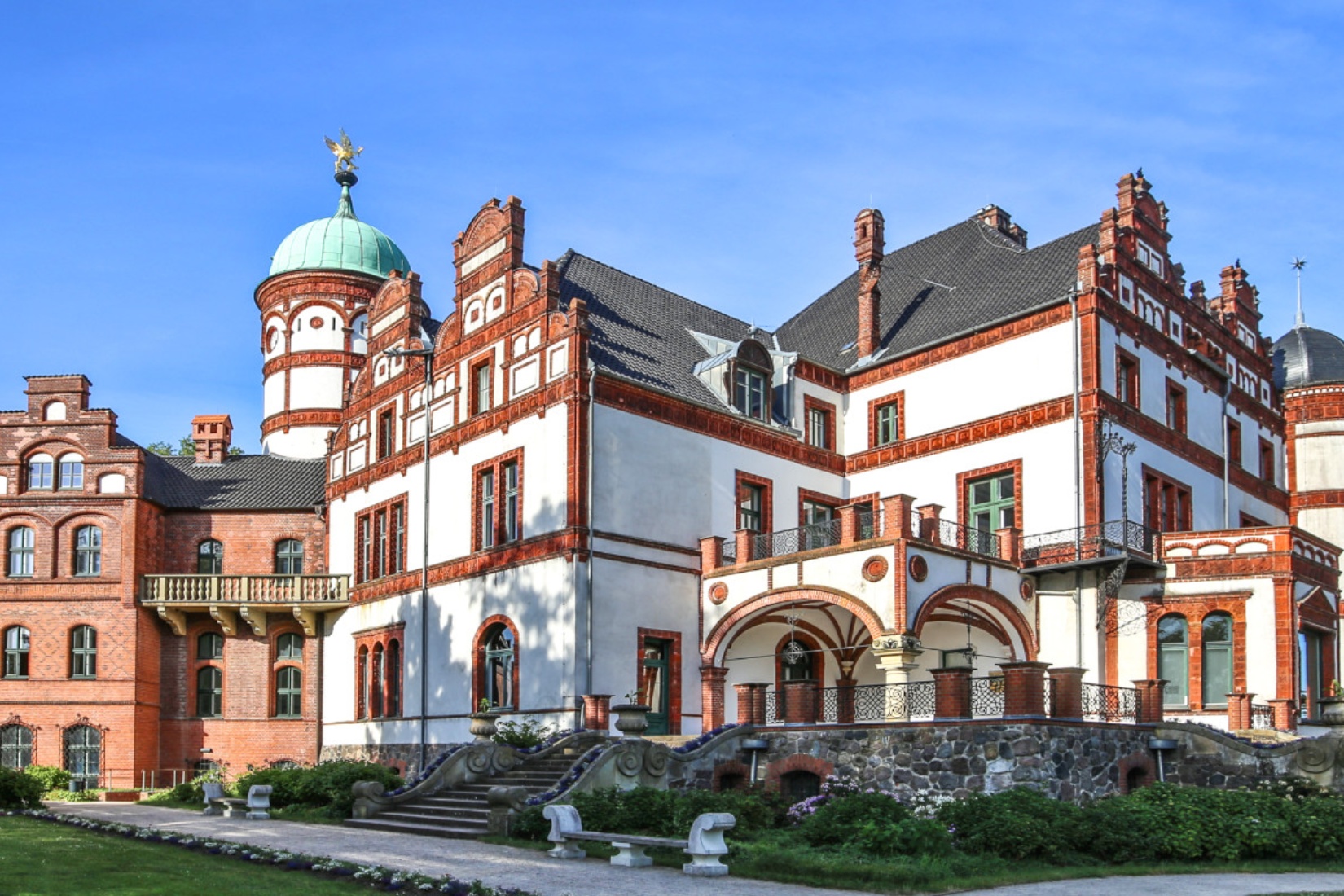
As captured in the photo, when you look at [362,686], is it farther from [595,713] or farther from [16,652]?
[595,713]

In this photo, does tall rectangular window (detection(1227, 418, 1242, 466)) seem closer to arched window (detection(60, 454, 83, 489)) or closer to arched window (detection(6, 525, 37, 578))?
arched window (detection(60, 454, 83, 489))

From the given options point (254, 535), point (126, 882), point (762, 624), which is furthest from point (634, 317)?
point (126, 882)

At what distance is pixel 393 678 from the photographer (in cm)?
3469

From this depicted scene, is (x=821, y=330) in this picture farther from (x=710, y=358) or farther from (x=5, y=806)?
(x=5, y=806)

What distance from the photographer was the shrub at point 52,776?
34.2 meters

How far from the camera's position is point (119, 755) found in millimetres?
37188

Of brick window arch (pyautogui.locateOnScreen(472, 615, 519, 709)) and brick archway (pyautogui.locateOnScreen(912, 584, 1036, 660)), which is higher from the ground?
brick archway (pyautogui.locateOnScreen(912, 584, 1036, 660))

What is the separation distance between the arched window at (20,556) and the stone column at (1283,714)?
32.3 metres

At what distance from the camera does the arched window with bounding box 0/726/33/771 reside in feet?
123

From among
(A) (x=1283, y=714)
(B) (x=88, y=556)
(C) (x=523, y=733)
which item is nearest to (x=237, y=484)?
(B) (x=88, y=556)

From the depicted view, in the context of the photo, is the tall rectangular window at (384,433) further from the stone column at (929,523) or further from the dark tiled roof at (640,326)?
the stone column at (929,523)

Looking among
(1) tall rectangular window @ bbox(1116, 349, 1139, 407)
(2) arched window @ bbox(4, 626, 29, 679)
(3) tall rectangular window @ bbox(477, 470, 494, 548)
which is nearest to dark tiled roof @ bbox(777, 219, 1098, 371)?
(1) tall rectangular window @ bbox(1116, 349, 1139, 407)

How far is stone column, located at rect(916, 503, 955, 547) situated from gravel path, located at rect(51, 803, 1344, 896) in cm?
1133

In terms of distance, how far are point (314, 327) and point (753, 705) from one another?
1069 inches
